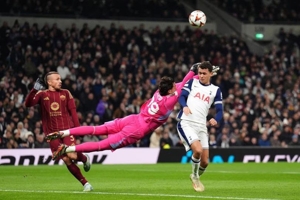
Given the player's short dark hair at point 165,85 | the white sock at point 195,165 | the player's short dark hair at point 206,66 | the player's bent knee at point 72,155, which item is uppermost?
the player's short dark hair at point 206,66

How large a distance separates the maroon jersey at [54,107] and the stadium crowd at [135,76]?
11416 mm

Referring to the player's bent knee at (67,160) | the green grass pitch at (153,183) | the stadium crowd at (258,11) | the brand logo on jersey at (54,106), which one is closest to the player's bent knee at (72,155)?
the player's bent knee at (67,160)

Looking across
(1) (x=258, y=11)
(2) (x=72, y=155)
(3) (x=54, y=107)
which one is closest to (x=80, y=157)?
(2) (x=72, y=155)

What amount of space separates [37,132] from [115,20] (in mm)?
10667

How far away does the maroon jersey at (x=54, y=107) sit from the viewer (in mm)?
15516

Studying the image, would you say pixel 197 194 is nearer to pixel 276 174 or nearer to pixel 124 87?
pixel 276 174

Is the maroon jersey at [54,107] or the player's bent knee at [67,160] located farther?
the maroon jersey at [54,107]

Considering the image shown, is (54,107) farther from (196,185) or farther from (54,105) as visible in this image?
(196,185)

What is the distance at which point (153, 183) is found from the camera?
17.9 meters

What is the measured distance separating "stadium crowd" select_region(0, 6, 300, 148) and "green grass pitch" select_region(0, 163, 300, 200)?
4.51 meters

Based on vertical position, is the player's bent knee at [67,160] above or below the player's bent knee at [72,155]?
below

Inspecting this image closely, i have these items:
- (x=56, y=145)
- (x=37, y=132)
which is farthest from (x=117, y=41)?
(x=56, y=145)

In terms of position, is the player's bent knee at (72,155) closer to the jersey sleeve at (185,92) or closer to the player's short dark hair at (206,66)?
the jersey sleeve at (185,92)

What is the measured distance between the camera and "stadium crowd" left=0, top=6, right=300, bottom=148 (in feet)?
94.8
